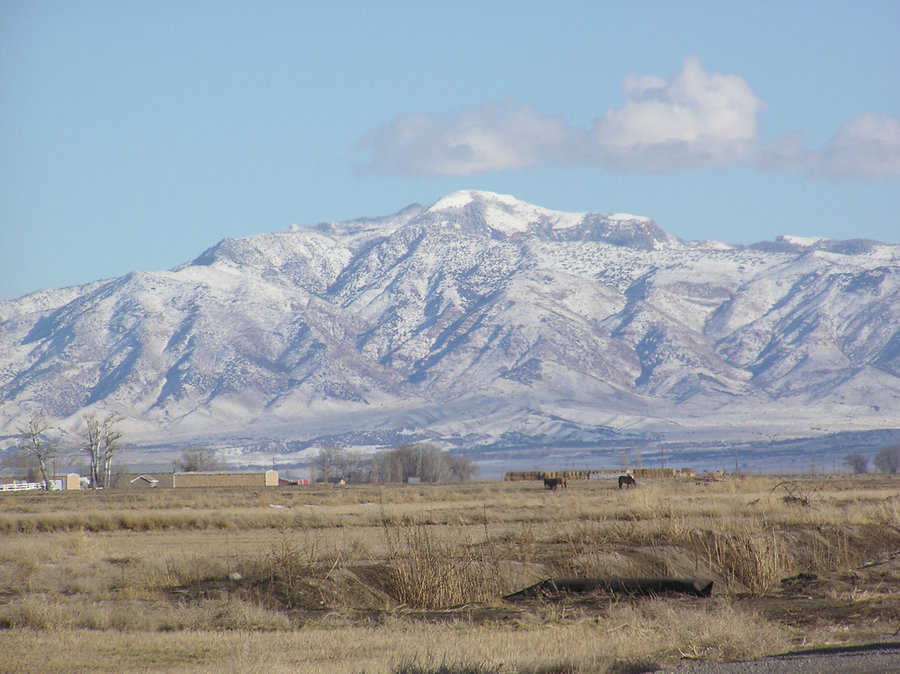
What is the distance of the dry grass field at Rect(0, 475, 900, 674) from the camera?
16.5 m

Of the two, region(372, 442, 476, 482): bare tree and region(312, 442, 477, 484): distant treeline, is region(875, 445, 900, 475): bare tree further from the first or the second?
region(372, 442, 476, 482): bare tree

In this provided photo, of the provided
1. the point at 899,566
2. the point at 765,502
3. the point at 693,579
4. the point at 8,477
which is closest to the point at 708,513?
the point at 765,502

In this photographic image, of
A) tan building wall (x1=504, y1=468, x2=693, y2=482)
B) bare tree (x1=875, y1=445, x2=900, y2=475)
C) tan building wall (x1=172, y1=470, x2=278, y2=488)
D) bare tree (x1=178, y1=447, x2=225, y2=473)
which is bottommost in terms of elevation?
bare tree (x1=875, y1=445, x2=900, y2=475)

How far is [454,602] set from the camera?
22.4m

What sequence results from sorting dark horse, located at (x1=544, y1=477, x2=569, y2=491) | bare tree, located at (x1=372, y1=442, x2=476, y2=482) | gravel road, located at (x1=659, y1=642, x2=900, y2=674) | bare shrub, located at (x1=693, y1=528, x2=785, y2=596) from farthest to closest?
bare tree, located at (x1=372, y1=442, x2=476, y2=482), dark horse, located at (x1=544, y1=477, x2=569, y2=491), bare shrub, located at (x1=693, y1=528, x2=785, y2=596), gravel road, located at (x1=659, y1=642, x2=900, y2=674)

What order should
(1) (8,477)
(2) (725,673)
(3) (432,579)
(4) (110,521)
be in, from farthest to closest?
(1) (8,477)
(4) (110,521)
(3) (432,579)
(2) (725,673)

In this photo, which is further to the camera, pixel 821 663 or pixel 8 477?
pixel 8 477

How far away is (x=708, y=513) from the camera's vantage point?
39750 millimetres

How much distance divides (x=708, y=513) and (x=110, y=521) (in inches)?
894

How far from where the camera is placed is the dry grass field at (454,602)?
54.0 feet

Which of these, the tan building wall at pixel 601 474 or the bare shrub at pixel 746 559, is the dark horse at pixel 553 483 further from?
the bare shrub at pixel 746 559

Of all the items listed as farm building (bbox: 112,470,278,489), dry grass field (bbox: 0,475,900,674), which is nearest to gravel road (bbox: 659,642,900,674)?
dry grass field (bbox: 0,475,900,674)

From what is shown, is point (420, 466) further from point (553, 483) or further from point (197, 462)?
point (553, 483)

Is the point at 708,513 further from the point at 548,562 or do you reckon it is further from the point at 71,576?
the point at 71,576
